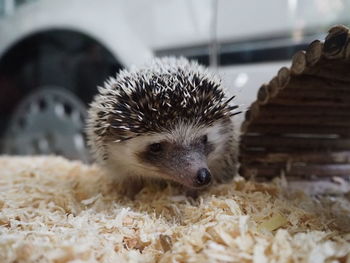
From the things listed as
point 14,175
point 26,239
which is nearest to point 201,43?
A: point 14,175

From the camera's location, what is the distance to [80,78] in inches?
137

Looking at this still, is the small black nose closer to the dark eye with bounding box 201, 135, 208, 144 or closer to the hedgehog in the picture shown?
the hedgehog

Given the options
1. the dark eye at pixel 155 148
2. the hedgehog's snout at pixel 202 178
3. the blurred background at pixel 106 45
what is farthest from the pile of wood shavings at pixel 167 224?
the blurred background at pixel 106 45

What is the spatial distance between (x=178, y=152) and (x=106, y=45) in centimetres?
160

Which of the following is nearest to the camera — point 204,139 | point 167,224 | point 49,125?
point 167,224

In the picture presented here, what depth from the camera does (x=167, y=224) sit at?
164 cm

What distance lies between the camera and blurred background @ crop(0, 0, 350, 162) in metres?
2.37

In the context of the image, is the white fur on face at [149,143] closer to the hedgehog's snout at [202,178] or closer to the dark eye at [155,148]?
the dark eye at [155,148]

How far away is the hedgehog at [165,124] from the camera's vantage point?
177 centimetres

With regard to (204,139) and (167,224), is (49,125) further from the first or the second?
(167,224)

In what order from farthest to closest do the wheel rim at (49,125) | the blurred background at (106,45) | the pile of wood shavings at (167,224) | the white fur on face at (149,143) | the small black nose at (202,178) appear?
the wheel rim at (49,125)
the blurred background at (106,45)
the white fur on face at (149,143)
the small black nose at (202,178)
the pile of wood shavings at (167,224)

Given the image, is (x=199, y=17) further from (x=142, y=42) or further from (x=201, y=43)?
(x=142, y=42)

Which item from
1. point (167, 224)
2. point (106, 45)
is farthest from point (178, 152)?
point (106, 45)

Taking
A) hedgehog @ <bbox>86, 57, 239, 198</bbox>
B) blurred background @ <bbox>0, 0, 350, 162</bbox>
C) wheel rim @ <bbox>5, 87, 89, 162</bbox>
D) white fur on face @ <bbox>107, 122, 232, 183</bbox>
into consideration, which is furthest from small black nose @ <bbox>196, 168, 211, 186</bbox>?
wheel rim @ <bbox>5, 87, 89, 162</bbox>
